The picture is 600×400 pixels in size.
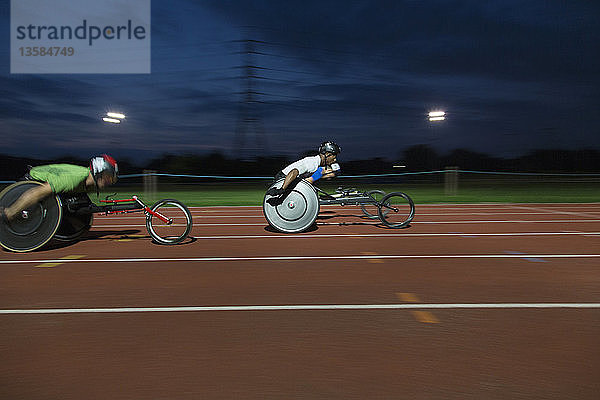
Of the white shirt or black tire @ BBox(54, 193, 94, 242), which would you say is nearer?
black tire @ BBox(54, 193, 94, 242)

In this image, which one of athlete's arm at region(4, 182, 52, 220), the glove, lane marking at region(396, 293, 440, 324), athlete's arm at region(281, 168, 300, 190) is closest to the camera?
lane marking at region(396, 293, 440, 324)

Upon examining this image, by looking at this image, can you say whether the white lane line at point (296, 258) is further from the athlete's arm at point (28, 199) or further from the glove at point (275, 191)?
the glove at point (275, 191)

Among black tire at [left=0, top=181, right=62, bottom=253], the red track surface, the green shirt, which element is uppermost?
the green shirt

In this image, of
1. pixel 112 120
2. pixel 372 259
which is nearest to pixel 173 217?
pixel 372 259

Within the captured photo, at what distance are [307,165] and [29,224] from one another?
4.53 meters

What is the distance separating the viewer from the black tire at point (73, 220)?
6762 millimetres

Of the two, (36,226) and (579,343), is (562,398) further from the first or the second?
(36,226)

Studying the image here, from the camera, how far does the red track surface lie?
97.0 inches

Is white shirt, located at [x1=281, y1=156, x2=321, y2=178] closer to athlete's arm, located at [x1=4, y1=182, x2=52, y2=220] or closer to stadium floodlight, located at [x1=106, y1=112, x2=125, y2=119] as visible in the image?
athlete's arm, located at [x1=4, y1=182, x2=52, y2=220]

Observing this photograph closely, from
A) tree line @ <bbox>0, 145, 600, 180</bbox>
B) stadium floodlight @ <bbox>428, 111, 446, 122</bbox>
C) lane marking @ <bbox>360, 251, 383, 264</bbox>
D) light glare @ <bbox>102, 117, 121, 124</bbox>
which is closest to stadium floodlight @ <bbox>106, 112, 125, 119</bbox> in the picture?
light glare @ <bbox>102, 117, 121, 124</bbox>

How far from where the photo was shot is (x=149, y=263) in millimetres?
5719

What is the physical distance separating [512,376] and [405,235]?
5634 millimetres

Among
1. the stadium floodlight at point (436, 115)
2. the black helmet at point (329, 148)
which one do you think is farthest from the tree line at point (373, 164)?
the black helmet at point (329, 148)

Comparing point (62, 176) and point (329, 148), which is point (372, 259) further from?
point (62, 176)
